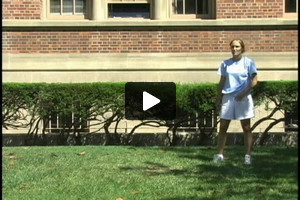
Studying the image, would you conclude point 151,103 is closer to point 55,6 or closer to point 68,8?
→ point 68,8

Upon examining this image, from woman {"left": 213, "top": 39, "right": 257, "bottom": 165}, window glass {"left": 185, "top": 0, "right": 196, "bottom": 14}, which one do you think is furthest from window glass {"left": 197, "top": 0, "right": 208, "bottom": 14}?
woman {"left": 213, "top": 39, "right": 257, "bottom": 165}

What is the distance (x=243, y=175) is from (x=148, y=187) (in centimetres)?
122

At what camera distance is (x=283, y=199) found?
196 inches

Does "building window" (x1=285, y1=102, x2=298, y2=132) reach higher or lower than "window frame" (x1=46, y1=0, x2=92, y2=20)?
lower

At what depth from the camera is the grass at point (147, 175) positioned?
5.23m

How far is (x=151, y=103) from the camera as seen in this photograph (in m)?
9.59

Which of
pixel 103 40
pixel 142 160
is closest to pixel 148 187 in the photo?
pixel 142 160

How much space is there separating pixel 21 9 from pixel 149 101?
4449 mm

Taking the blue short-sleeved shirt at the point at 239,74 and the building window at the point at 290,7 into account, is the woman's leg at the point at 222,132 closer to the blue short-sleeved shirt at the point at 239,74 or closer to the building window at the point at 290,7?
the blue short-sleeved shirt at the point at 239,74

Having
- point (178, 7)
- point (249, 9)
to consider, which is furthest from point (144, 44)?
point (249, 9)

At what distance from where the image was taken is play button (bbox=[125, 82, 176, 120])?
969cm

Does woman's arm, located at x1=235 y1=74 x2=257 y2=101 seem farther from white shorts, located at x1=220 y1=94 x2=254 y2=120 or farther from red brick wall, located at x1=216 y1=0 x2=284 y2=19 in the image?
red brick wall, located at x1=216 y1=0 x2=284 y2=19

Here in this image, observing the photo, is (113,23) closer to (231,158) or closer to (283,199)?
(231,158)

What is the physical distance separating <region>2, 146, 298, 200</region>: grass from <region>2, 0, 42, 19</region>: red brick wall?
4.78m
